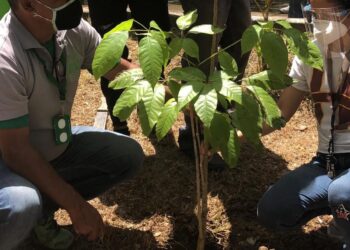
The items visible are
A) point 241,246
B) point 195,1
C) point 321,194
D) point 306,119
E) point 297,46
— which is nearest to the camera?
point 297,46

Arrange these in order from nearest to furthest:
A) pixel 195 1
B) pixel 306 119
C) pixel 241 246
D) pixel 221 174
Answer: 1. pixel 241 246
2. pixel 195 1
3. pixel 221 174
4. pixel 306 119

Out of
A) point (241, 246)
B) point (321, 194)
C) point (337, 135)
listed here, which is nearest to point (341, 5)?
point (337, 135)

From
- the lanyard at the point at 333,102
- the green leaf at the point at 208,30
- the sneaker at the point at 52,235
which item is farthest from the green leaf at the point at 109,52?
the sneaker at the point at 52,235

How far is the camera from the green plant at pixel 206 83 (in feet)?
4.25

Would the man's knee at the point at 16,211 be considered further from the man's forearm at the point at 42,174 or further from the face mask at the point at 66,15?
the face mask at the point at 66,15

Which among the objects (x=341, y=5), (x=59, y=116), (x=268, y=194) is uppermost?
(x=341, y=5)

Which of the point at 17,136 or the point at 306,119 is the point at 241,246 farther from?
the point at 306,119

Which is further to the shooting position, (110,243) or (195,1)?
(195,1)

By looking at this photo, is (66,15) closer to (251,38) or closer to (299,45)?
(251,38)

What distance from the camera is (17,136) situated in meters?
1.70

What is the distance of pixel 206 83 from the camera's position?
4.46ft

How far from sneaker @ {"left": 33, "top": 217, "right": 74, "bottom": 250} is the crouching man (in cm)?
9

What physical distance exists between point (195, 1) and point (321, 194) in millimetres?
1024

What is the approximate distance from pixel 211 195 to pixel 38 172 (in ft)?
3.16
